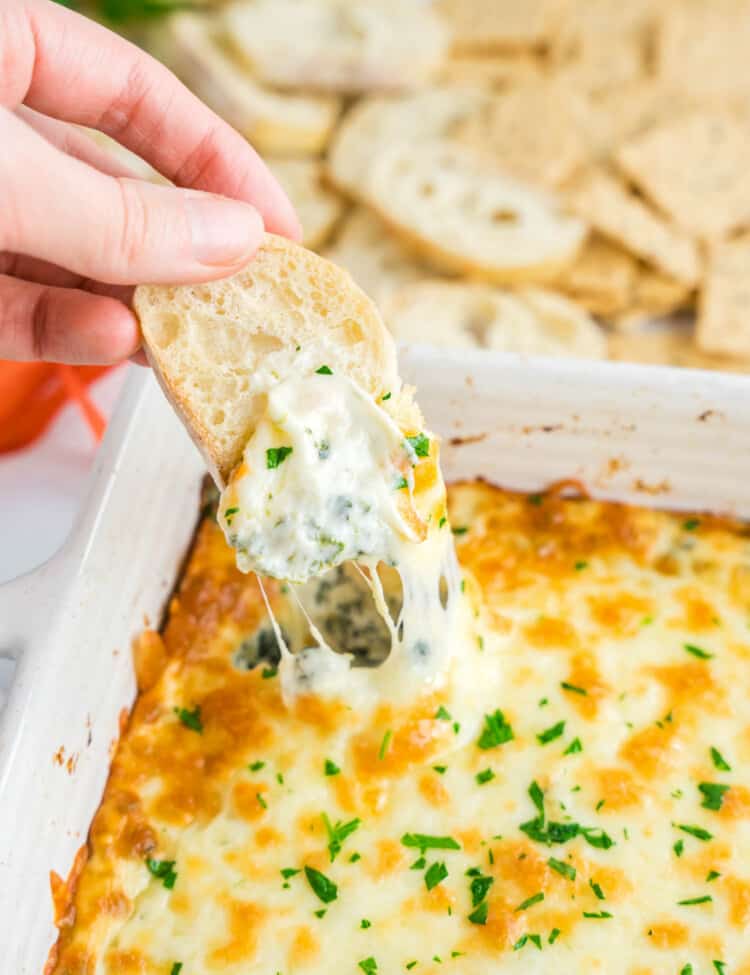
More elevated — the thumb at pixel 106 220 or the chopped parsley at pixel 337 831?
the thumb at pixel 106 220

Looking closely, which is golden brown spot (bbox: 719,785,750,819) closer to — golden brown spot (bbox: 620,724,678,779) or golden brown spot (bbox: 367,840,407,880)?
golden brown spot (bbox: 620,724,678,779)

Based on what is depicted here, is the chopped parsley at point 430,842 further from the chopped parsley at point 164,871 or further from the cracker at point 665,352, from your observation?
the cracker at point 665,352

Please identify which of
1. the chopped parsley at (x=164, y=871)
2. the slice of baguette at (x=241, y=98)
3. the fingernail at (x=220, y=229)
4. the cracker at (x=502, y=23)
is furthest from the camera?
the cracker at (x=502, y=23)

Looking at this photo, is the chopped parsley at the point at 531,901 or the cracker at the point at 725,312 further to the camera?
the cracker at the point at 725,312

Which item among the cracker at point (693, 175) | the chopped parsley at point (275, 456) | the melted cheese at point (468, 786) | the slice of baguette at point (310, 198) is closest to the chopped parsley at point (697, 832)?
the melted cheese at point (468, 786)

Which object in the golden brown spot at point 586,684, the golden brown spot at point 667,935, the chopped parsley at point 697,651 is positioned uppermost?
the golden brown spot at point 586,684

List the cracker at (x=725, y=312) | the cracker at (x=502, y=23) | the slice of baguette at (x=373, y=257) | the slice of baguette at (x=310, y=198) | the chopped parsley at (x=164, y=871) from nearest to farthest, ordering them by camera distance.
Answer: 1. the chopped parsley at (x=164, y=871)
2. the cracker at (x=725, y=312)
3. the slice of baguette at (x=373, y=257)
4. the slice of baguette at (x=310, y=198)
5. the cracker at (x=502, y=23)

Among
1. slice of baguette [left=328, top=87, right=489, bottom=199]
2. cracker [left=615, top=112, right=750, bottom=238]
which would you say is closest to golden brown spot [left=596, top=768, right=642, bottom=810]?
cracker [left=615, top=112, right=750, bottom=238]
